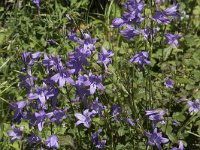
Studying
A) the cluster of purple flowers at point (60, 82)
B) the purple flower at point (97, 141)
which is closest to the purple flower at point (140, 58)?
the cluster of purple flowers at point (60, 82)

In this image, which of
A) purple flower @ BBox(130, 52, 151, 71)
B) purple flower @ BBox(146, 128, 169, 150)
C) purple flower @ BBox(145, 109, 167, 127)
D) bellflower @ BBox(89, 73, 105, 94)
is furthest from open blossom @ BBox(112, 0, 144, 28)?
purple flower @ BBox(146, 128, 169, 150)

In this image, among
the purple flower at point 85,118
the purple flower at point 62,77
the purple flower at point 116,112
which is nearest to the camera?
the purple flower at point 62,77

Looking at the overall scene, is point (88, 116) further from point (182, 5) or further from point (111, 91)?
point (182, 5)

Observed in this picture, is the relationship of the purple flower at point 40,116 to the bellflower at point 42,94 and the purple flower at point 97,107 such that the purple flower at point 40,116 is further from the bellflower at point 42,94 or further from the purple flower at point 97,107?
the purple flower at point 97,107

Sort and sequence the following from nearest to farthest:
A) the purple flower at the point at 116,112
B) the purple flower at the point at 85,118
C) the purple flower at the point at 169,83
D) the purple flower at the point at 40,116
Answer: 1. the purple flower at the point at 40,116
2. the purple flower at the point at 85,118
3. the purple flower at the point at 116,112
4. the purple flower at the point at 169,83

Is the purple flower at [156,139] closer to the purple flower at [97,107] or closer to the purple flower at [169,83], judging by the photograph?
the purple flower at [97,107]

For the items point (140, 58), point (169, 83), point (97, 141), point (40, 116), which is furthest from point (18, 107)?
point (169, 83)

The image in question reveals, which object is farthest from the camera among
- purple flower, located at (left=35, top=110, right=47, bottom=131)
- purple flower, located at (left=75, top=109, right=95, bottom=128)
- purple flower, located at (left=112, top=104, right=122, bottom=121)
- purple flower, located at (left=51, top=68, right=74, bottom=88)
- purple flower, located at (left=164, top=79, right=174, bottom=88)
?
purple flower, located at (left=164, top=79, right=174, bottom=88)

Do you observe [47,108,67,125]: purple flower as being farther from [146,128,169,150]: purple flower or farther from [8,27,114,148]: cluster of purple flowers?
[146,128,169,150]: purple flower

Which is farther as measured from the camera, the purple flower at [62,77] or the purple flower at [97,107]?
the purple flower at [97,107]

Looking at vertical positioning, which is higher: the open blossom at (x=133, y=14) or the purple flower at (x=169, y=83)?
the open blossom at (x=133, y=14)

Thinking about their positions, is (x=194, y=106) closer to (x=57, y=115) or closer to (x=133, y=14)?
(x=133, y=14)

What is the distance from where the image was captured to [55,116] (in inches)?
88.1

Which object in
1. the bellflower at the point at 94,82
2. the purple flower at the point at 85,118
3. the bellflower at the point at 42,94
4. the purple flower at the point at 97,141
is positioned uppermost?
the bellflower at the point at 94,82
